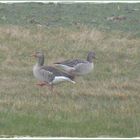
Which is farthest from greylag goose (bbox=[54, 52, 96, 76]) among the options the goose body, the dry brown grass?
the goose body

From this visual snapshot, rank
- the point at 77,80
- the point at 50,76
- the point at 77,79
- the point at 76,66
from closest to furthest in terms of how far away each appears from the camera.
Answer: the point at 50,76 → the point at 77,80 → the point at 77,79 → the point at 76,66

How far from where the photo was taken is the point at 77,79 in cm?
1619

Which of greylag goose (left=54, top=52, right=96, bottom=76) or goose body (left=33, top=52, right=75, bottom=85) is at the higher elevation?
greylag goose (left=54, top=52, right=96, bottom=76)

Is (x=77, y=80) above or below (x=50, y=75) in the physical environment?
above

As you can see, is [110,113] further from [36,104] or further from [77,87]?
[77,87]

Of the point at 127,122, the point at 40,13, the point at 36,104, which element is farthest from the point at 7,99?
the point at 40,13

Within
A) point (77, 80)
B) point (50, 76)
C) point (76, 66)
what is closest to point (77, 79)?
point (77, 80)

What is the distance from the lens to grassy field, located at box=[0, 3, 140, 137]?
11.6 meters

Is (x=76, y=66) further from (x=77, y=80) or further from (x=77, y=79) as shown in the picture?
(x=77, y=80)

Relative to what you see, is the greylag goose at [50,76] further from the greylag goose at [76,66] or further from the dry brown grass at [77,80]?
the greylag goose at [76,66]

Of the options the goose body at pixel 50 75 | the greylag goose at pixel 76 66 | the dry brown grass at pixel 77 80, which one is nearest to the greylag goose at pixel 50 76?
the goose body at pixel 50 75

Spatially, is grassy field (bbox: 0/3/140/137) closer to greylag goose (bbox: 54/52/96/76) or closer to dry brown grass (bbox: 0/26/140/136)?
dry brown grass (bbox: 0/26/140/136)

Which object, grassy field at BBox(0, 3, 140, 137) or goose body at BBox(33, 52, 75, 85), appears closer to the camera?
grassy field at BBox(0, 3, 140, 137)

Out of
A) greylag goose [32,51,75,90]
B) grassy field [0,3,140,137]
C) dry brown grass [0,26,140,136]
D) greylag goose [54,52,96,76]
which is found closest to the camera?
grassy field [0,3,140,137]
